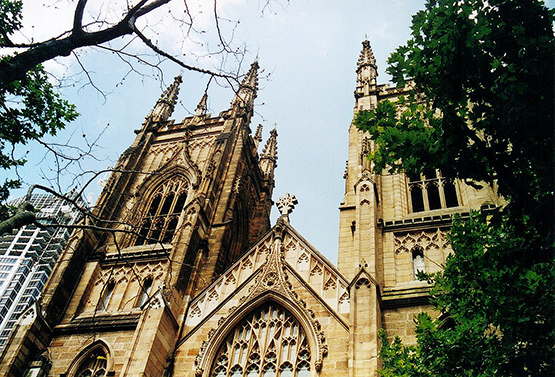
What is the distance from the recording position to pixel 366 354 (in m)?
12.0

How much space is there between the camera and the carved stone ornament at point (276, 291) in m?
Result: 13.8

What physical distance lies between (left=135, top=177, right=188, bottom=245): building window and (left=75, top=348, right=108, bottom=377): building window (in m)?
6.94

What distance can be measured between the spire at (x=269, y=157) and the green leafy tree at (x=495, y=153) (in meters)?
23.1

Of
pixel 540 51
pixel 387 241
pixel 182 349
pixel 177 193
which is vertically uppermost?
pixel 177 193

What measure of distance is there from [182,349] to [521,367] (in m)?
9.65

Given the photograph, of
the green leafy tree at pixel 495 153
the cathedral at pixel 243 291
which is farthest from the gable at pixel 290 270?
the green leafy tree at pixel 495 153

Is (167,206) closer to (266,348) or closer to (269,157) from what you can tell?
(269,157)

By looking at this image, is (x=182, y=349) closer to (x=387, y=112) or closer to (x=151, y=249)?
(x=151, y=249)

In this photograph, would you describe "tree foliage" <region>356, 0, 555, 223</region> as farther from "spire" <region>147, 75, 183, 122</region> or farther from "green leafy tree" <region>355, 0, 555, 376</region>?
"spire" <region>147, 75, 183, 122</region>

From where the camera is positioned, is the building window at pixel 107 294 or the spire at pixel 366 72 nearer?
the building window at pixel 107 294

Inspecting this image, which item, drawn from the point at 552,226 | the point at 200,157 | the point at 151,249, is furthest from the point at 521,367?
the point at 200,157

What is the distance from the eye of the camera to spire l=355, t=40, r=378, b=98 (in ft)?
79.5

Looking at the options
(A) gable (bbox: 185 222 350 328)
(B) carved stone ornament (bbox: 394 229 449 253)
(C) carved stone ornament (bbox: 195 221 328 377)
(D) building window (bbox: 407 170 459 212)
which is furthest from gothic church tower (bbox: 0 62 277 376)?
(D) building window (bbox: 407 170 459 212)

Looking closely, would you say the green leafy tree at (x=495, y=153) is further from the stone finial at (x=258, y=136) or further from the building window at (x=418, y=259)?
the stone finial at (x=258, y=136)
